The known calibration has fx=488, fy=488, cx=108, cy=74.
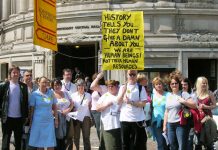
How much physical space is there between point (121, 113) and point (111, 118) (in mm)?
276

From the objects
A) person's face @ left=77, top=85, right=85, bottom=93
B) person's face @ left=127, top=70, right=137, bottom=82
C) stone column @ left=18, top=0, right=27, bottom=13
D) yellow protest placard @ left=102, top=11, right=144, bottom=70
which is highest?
stone column @ left=18, top=0, right=27, bottom=13

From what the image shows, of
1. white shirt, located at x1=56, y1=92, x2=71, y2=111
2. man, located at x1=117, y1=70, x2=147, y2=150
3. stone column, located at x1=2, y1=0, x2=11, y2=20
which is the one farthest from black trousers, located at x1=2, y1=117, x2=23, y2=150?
stone column, located at x1=2, y1=0, x2=11, y2=20

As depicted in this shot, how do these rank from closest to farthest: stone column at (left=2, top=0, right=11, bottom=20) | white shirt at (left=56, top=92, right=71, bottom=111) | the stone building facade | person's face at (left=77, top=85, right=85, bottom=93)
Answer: white shirt at (left=56, top=92, right=71, bottom=111) < person's face at (left=77, top=85, right=85, bottom=93) < the stone building facade < stone column at (left=2, top=0, right=11, bottom=20)

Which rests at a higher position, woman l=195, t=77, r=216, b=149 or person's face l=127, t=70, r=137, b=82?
person's face l=127, t=70, r=137, b=82

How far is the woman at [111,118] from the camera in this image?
388 inches

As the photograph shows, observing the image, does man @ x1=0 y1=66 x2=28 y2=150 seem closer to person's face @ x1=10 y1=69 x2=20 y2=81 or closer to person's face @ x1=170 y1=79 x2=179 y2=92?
person's face @ x1=10 y1=69 x2=20 y2=81

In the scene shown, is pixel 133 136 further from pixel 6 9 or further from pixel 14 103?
pixel 6 9

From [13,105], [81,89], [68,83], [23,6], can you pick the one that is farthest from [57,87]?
[23,6]

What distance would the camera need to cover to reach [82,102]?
11.7m

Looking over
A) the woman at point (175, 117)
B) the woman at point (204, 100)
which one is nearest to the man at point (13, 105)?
the woman at point (175, 117)

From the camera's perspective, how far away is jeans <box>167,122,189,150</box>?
10031 mm

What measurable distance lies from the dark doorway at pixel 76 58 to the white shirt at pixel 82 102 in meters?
16.4

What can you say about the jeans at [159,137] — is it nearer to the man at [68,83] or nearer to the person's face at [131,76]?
the person's face at [131,76]

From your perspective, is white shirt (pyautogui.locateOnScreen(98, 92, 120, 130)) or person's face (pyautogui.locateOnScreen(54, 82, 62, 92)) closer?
white shirt (pyautogui.locateOnScreen(98, 92, 120, 130))
